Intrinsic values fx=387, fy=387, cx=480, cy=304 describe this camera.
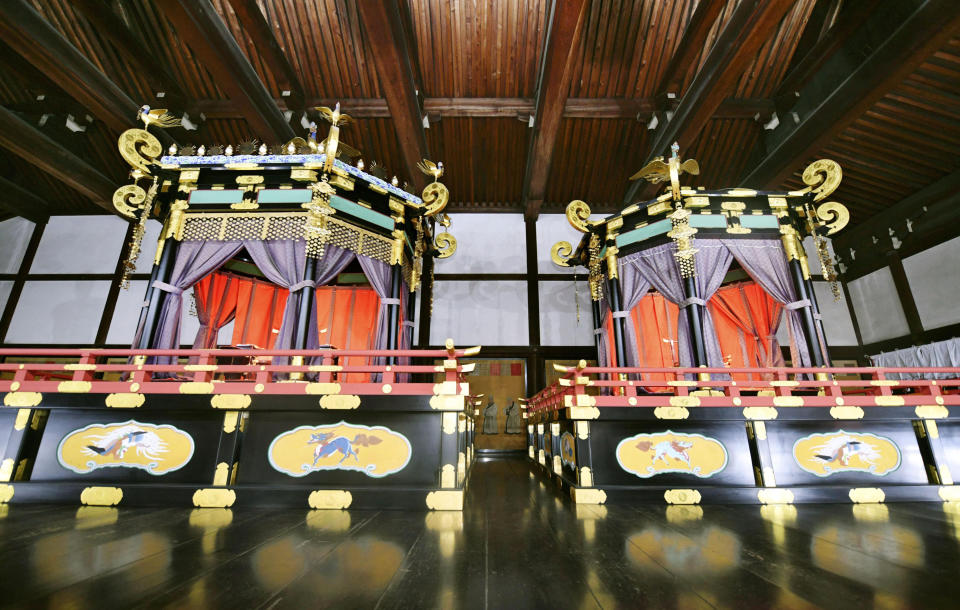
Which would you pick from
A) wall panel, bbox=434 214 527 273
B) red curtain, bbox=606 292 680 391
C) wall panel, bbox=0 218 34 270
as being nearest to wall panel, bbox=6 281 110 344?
wall panel, bbox=0 218 34 270

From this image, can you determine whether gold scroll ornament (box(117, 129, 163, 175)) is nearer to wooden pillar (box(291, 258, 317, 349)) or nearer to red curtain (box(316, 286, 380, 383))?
wooden pillar (box(291, 258, 317, 349))

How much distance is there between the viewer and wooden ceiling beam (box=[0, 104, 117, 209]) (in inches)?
175

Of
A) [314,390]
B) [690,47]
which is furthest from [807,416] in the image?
[690,47]

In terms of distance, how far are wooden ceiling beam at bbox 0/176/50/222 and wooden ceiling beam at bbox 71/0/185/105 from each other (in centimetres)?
334

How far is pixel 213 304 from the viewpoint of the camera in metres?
5.01

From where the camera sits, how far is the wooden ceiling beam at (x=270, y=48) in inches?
150

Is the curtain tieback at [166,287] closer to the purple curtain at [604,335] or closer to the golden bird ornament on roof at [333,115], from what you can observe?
the golden bird ornament on roof at [333,115]

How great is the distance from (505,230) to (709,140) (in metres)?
3.34

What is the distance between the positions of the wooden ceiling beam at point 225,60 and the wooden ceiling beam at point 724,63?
4607 millimetres

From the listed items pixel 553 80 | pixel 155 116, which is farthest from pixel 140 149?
pixel 553 80

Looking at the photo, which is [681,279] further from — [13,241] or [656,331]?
[13,241]

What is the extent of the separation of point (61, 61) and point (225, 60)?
1493 mm

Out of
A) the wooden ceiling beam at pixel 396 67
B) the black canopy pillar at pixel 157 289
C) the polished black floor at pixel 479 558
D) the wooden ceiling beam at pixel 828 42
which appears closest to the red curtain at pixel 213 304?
the black canopy pillar at pixel 157 289

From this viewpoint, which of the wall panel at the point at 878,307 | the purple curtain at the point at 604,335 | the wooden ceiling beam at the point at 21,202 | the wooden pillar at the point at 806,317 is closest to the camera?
the wooden pillar at the point at 806,317
